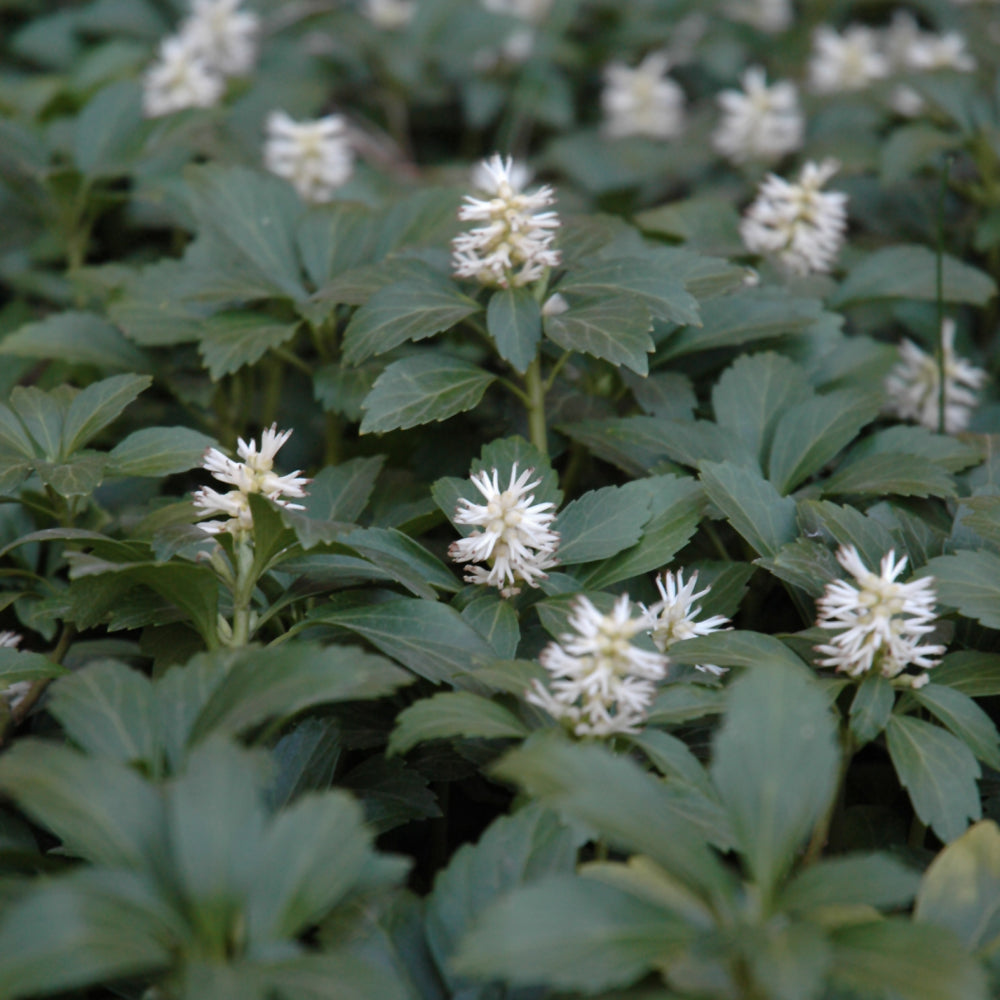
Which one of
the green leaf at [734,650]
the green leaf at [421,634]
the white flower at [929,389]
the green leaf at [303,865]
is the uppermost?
the green leaf at [303,865]

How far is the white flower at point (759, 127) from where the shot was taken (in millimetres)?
2236

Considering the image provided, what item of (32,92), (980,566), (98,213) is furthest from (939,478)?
(32,92)

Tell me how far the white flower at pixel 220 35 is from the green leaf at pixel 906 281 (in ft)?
4.95

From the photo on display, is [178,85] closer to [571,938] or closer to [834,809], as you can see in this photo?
[834,809]

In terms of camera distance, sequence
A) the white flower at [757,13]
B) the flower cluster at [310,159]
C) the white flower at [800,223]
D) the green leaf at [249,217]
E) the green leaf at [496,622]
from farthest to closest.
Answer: the white flower at [757,13], the flower cluster at [310,159], the white flower at [800,223], the green leaf at [249,217], the green leaf at [496,622]

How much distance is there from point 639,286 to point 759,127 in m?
1.13

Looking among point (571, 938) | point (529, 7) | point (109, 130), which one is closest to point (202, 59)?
point (109, 130)

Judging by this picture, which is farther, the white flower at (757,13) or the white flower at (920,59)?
the white flower at (757,13)

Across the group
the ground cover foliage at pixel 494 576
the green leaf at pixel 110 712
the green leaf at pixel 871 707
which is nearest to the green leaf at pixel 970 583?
the ground cover foliage at pixel 494 576

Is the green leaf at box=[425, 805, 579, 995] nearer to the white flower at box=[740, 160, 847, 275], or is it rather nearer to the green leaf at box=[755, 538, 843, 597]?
the green leaf at box=[755, 538, 843, 597]

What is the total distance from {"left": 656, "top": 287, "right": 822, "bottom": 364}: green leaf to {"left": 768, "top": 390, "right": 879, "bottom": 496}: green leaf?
0.13m

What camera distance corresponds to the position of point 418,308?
→ 1.32 meters

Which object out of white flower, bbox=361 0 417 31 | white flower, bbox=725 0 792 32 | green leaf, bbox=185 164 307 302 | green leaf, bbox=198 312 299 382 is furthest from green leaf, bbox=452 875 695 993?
white flower, bbox=725 0 792 32

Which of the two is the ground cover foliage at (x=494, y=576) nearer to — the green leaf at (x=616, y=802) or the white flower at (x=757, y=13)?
the green leaf at (x=616, y=802)
